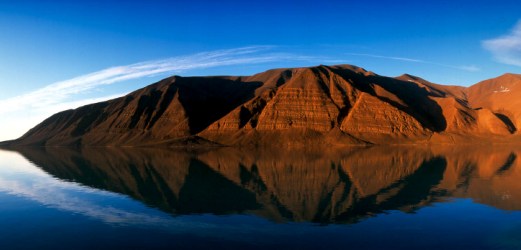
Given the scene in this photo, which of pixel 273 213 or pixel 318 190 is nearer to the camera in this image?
pixel 273 213

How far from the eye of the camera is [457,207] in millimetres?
37469

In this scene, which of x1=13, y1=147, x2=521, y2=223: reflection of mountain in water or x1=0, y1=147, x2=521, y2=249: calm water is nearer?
x1=0, y1=147, x2=521, y2=249: calm water

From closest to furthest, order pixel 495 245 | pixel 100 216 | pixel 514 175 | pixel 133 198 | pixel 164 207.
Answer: pixel 495 245 → pixel 100 216 → pixel 164 207 → pixel 133 198 → pixel 514 175

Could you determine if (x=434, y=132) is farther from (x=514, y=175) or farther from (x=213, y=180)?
(x=213, y=180)

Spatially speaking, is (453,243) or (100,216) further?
(100,216)

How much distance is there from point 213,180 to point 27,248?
120 feet

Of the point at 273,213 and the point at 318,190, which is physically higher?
the point at 318,190

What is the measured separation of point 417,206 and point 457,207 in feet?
12.8

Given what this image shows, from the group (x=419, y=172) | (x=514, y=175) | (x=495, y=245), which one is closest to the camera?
(x=495, y=245)

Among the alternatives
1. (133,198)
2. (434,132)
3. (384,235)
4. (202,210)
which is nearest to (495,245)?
(384,235)

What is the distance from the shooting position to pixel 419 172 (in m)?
67.4

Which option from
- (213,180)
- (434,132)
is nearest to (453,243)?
(213,180)

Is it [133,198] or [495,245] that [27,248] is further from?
[495,245]

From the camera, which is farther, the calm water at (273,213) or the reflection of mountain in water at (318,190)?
the reflection of mountain in water at (318,190)
